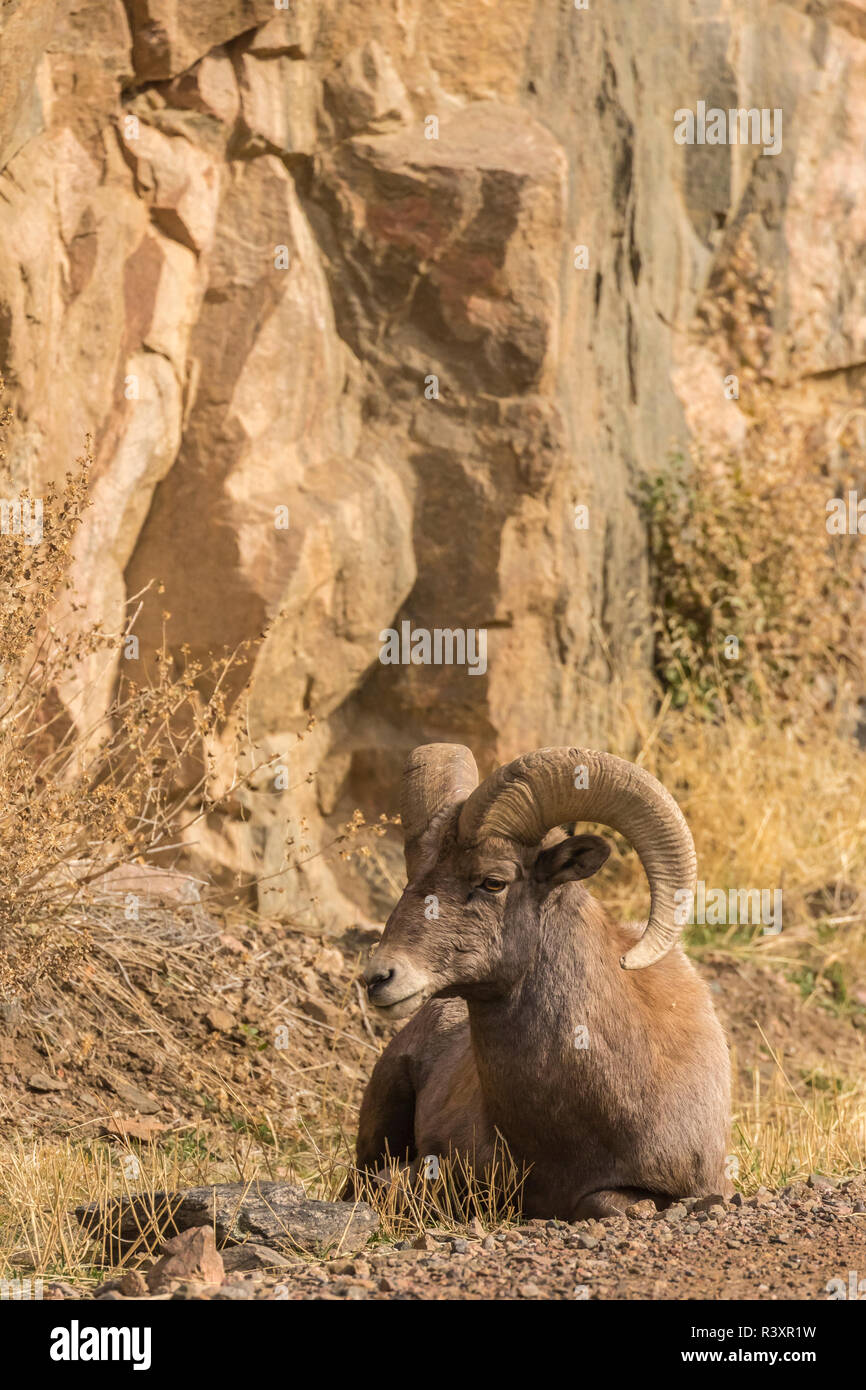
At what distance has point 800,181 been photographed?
1284 cm

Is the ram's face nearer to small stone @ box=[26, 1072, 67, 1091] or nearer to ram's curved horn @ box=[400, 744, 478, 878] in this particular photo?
ram's curved horn @ box=[400, 744, 478, 878]

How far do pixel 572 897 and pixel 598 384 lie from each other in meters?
5.79

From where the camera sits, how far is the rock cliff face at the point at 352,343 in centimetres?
813

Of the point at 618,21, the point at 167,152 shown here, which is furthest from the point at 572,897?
the point at 618,21

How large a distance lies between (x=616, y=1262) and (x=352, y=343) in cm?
636

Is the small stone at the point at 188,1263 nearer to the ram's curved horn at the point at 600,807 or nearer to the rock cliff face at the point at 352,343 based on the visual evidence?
the ram's curved horn at the point at 600,807

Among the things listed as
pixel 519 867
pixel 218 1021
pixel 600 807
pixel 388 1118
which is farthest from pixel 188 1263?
pixel 218 1021

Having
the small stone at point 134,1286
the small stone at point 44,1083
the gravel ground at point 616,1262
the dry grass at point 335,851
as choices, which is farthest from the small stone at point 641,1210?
the small stone at point 44,1083

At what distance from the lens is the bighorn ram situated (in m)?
5.05

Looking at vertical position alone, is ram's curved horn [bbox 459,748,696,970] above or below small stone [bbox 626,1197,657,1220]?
above

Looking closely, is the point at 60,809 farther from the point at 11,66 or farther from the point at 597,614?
the point at 597,614

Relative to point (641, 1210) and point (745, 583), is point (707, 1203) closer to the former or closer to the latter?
point (641, 1210)

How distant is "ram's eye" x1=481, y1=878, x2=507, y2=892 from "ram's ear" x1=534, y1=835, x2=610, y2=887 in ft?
0.47

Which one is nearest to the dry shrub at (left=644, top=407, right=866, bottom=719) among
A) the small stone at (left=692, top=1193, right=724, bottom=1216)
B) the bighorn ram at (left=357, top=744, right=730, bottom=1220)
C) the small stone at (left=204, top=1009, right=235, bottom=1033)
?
the small stone at (left=204, top=1009, right=235, bottom=1033)
